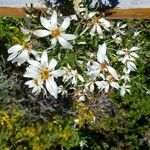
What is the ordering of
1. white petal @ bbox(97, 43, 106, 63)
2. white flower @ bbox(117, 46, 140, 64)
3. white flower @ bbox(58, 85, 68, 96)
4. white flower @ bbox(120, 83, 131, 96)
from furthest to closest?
white flower @ bbox(120, 83, 131, 96) < white flower @ bbox(58, 85, 68, 96) < white flower @ bbox(117, 46, 140, 64) < white petal @ bbox(97, 43, 106, 63)

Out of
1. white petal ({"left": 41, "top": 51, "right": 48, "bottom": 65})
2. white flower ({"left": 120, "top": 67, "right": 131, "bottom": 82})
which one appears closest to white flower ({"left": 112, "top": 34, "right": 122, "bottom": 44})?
white flower ({"left": 120, "top": 67, "right": 131, "bottom": 82})

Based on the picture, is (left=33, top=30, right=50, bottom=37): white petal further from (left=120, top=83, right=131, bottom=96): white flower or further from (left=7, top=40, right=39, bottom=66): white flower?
(left=120, top=83, right=131, bottom=96): white flower

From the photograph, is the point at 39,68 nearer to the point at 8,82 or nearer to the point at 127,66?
the point at 127,66

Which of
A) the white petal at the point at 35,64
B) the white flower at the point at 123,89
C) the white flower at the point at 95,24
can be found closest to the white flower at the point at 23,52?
the white petal at the point at 35,64

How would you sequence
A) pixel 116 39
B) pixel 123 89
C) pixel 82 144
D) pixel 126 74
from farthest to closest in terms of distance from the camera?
pixel 82 144 → pixel 123 89 → pixel 126 74 → pixel 116 39

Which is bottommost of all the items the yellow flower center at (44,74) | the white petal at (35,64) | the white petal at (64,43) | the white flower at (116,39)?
the white flower at (116,39)

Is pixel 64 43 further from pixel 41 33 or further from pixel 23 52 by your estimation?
pixel 23 52

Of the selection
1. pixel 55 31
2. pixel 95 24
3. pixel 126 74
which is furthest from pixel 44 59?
pixel 126 74

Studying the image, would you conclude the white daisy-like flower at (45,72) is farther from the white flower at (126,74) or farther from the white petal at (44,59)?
the white flower at (126,74)
